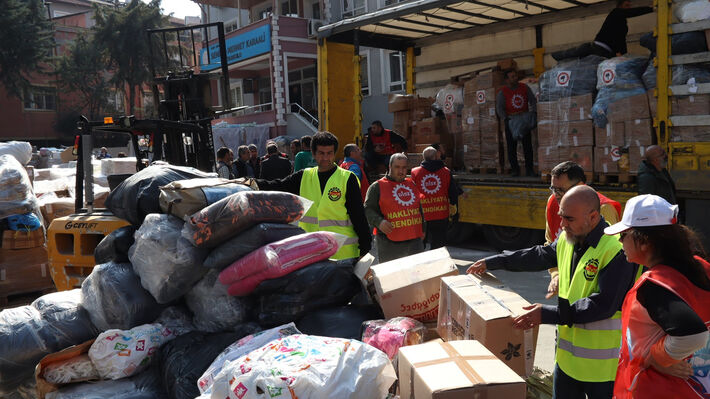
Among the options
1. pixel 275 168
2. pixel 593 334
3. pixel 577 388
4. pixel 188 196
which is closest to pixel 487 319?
pixel 593 334

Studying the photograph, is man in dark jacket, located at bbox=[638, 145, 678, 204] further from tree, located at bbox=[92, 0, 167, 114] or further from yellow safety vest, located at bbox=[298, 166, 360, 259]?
tree, located at bbox=[92, 0, 167, 114]

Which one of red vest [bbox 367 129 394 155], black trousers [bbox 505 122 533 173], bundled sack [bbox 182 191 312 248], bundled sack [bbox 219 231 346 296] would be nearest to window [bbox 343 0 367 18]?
red vest [bbox 367 129 394 155]

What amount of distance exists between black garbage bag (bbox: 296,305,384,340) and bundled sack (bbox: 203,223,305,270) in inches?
21.2

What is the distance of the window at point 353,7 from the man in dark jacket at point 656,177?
1503cm

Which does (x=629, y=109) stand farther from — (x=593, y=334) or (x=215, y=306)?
(x=215, y=306)

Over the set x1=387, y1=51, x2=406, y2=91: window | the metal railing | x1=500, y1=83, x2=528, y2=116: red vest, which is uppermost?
x1=387, y1=51, x2=406, y2=91: window

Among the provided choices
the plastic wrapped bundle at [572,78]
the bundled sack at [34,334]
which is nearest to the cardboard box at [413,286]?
the bundled sack at [34,334]

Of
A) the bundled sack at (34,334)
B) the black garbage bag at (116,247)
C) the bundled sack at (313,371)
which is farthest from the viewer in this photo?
the black garbage bag at (116,247)

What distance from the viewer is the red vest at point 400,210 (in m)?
5.02

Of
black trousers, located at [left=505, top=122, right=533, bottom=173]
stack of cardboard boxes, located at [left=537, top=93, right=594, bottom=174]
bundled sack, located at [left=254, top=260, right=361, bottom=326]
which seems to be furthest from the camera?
black trousers, located at [left=505, top=122, right=533, bottom=173]

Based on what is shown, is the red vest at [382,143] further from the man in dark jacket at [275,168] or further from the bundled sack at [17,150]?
the bundled sack at [17,150]

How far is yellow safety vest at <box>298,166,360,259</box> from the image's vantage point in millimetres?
4371

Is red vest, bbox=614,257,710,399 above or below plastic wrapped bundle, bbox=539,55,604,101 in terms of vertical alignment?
below

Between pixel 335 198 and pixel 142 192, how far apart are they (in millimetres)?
1419
